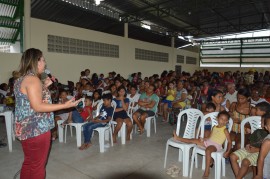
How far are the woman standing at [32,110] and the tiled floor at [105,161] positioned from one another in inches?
39.9

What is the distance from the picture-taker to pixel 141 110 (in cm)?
493

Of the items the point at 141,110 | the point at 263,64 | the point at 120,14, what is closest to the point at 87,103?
the point at 141,110

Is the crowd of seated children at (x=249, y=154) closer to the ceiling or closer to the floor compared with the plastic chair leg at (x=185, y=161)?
closer to the ceiling

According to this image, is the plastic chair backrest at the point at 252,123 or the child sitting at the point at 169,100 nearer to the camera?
the plastic chair backrest at the point at 252,123

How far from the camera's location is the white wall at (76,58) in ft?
24.3

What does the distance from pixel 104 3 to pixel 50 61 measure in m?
3.45

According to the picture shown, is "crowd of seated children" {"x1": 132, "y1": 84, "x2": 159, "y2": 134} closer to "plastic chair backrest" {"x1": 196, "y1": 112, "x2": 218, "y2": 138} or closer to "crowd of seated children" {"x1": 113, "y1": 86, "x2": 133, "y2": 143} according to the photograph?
"crowd of seated children" {"x1": 113, "y1": 86, "x2": 133, "y2": 143}

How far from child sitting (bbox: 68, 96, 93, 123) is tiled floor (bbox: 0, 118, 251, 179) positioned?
0.44 metres

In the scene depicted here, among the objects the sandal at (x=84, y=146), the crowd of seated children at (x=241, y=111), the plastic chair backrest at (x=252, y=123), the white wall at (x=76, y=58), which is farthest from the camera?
the white wall at (x=76, y=58)

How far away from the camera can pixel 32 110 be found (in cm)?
187

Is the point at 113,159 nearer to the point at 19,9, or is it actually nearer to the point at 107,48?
the point at 19,9

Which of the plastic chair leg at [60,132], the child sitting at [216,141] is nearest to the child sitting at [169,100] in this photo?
the plastic chair leg at [60,132]

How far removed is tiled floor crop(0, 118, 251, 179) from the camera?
2896 millimetres

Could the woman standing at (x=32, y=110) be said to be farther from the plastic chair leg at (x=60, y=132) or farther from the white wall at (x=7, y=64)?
the white wall at (x=7, y=64)
